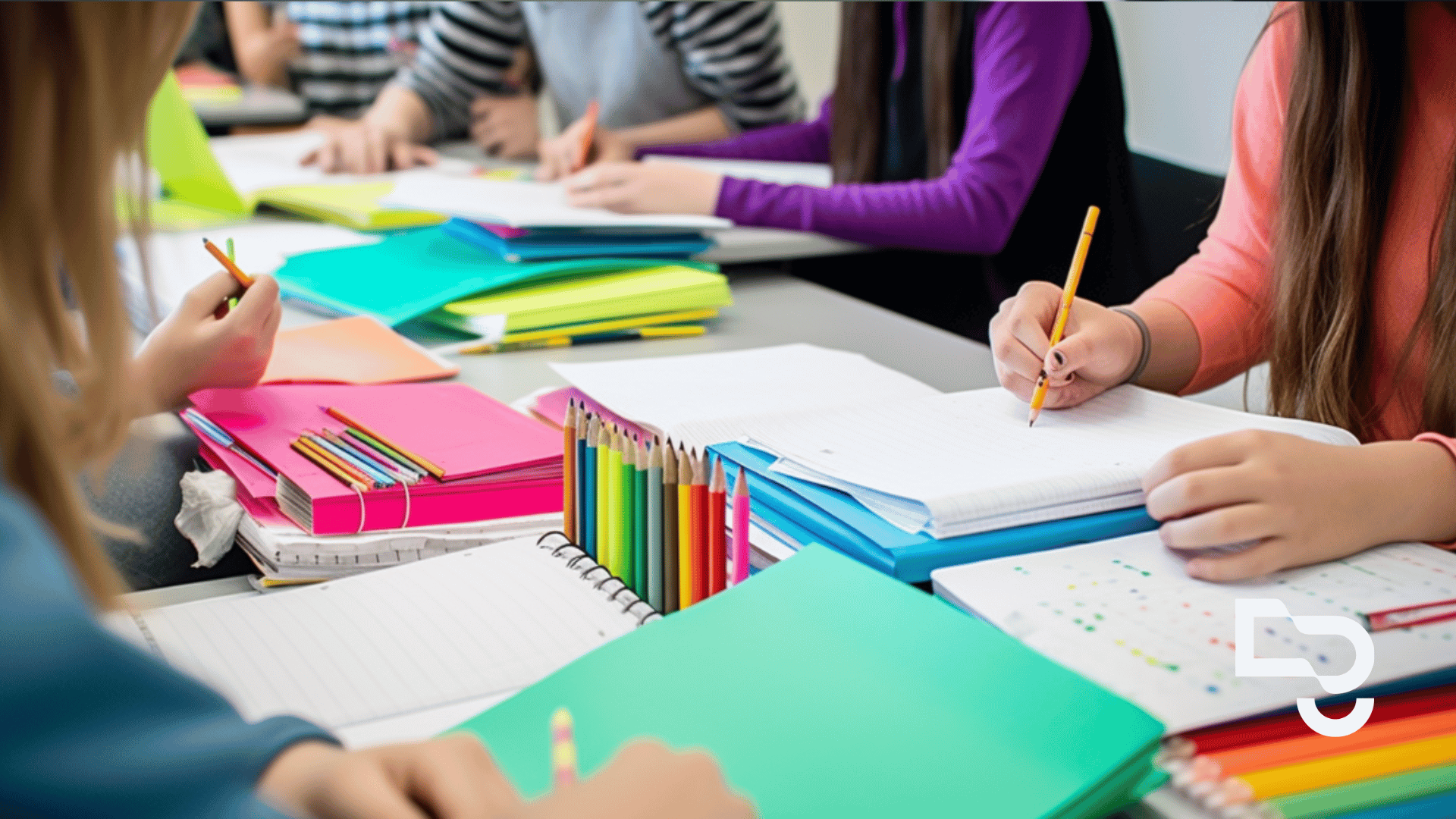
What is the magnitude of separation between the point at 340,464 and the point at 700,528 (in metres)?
0.29

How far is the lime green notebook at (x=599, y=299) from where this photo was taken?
1246 millimetres

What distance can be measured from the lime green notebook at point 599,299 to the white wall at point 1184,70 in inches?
67.8

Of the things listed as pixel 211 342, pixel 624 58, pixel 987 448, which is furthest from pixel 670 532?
pixel 624 58

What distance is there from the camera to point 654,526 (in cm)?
69

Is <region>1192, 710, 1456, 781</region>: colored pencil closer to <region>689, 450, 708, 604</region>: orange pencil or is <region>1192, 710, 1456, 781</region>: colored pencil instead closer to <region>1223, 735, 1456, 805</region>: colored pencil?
<region>1223, 735, 1456, 805</region>: colored pencil

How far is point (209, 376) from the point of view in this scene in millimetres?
Result: 963

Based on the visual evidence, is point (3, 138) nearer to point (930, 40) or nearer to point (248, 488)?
point (248, 488)

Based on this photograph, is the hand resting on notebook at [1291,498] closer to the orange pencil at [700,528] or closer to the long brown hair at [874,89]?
the orange pencil at [700,528]

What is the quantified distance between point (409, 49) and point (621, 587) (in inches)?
86.0

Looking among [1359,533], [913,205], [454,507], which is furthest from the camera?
[913,205]

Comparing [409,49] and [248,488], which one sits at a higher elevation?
[409,49]

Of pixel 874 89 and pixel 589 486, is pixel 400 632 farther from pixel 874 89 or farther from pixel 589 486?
pixel 874 89

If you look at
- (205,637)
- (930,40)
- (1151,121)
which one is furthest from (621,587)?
(1151,121)

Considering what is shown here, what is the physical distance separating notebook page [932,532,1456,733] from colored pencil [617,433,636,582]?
0.17 metres
